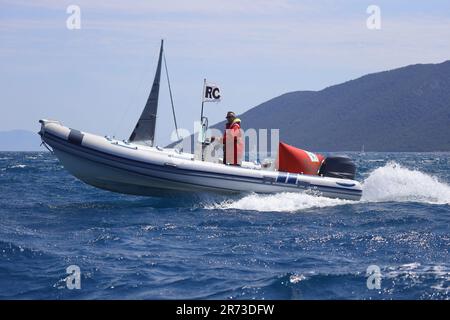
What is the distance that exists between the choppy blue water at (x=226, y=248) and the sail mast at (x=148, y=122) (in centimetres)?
185

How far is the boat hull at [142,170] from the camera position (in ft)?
52.7

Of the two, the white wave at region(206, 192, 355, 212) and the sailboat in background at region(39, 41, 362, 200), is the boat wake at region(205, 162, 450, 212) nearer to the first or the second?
the white wave at region(206, 192, 355, 212)

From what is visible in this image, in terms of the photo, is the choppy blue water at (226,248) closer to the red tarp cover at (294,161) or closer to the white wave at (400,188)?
the red tarp cover at (294,161)

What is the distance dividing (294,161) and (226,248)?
6718 mm

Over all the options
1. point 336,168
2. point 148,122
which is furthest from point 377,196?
point 148,122

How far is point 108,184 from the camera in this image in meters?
16.5

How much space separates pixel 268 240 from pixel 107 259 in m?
2.86

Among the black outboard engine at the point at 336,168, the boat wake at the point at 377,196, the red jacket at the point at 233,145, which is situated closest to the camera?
the boat wake at the point at 377,196

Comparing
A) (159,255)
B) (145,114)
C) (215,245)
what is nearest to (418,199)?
(145,114)

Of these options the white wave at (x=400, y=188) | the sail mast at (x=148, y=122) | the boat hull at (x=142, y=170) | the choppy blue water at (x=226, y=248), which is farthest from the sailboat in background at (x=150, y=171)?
the white wave at (x=400, y=188)

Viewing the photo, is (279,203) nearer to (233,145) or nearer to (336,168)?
(233,145)

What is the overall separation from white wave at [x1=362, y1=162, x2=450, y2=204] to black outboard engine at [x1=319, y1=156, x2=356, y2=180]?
1.31 metres

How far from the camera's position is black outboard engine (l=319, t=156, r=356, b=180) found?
17719mm

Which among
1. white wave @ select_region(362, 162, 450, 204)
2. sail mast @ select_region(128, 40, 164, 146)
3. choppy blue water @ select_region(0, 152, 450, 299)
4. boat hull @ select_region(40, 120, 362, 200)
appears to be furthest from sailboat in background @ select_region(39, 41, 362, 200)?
white wave @ select_region(362, 162, 450, 204)
